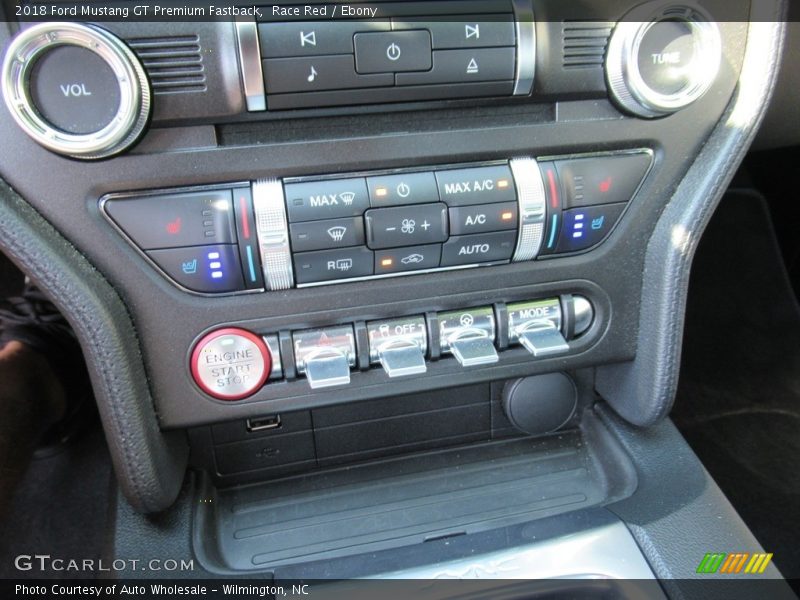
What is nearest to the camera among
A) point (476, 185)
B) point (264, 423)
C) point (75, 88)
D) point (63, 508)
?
point (75, 88)

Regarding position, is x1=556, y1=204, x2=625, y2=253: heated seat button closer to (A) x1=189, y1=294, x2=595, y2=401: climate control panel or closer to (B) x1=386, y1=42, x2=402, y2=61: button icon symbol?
(A) x1=189, y1=294, x2=595, y2=401: climate control panel

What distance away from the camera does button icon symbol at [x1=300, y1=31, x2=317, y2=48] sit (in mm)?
508

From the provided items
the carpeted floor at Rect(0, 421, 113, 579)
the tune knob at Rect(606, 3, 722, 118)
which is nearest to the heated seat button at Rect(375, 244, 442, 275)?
the tune knob at Rect(606, 3, 722, 118)

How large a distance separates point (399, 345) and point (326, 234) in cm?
13

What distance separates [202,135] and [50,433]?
872 mm

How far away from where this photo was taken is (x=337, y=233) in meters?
0.57

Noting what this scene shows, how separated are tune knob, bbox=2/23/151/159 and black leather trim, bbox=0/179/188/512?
7 centimetres

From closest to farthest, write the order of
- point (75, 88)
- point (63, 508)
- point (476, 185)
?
1. point (75, 88)
2. point (476, 185)
3. point (63, 508)

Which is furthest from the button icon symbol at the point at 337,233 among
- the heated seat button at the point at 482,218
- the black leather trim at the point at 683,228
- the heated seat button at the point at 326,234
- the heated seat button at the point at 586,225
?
the black leather trim at the point at 683,228

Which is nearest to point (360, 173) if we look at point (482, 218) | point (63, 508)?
point (482, 218)

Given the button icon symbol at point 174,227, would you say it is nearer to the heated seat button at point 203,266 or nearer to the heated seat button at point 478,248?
the heated seat button at point 203,266

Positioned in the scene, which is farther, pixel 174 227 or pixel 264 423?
pixel 264 423

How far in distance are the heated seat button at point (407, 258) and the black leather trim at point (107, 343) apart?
9.1 inches

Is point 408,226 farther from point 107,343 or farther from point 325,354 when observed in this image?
point 107,343
